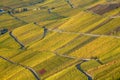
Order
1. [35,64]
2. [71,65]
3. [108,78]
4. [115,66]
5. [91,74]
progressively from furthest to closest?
1. [35,64]
2. [71,65]
3. [91,74]
4. [115,66]
5. [108,78]

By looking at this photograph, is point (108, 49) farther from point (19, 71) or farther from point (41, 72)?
point (19, 71)

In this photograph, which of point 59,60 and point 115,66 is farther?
point 59,60

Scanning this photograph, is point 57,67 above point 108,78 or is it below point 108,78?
below

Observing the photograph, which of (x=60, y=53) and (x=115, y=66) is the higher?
(x=115, y=66)

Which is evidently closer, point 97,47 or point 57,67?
point 57,67

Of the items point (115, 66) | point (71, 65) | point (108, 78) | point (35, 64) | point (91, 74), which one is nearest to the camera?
point (108, 78)

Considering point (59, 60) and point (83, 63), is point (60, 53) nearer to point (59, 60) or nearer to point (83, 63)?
point (59, 60)

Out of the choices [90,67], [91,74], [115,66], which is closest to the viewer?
[115,66]

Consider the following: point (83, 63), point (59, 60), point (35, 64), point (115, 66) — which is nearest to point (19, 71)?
point (35, 64)

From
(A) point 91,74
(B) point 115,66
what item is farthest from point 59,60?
(B) point 115,66
